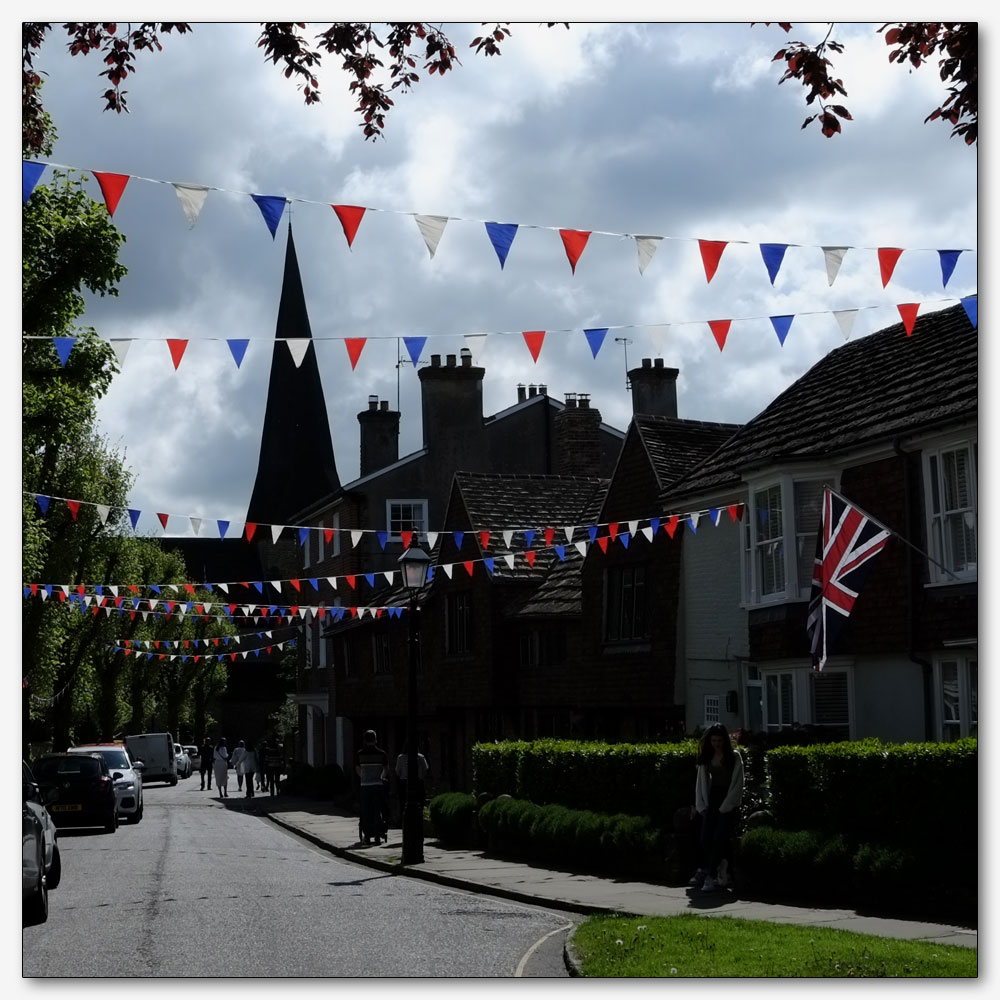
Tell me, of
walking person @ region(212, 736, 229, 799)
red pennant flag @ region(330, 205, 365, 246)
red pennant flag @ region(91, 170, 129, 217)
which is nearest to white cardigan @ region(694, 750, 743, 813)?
red pennant flag @ region(330, 205, 365, 246)

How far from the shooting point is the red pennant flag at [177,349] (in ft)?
40.4

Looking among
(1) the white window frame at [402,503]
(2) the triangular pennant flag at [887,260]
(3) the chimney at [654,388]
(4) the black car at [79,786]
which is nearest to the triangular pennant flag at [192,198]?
(2) the triangular pennant flag at [887,260]

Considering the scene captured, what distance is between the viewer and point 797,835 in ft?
50.8

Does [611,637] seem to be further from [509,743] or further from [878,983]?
[878,983]

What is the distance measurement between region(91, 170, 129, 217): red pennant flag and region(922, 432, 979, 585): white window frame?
11.5 m

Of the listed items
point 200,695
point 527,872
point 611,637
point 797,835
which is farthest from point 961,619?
point 200,695

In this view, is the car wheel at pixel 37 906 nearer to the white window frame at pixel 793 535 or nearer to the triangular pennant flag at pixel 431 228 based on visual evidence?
the triangular pennant flag at pixel 431 228

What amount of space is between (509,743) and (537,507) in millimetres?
13593

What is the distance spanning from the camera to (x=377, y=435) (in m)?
50.8

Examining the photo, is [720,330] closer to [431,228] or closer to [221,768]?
[431,228]

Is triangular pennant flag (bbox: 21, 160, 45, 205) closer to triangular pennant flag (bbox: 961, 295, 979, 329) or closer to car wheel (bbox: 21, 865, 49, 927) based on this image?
car wheel (bbox: 21, 865, 49, 927)

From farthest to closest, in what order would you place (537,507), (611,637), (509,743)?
1. (537,507)
2. (611,637)
3. (509,743)

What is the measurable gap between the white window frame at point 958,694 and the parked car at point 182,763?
191 ft

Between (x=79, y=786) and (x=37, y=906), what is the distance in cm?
1541
